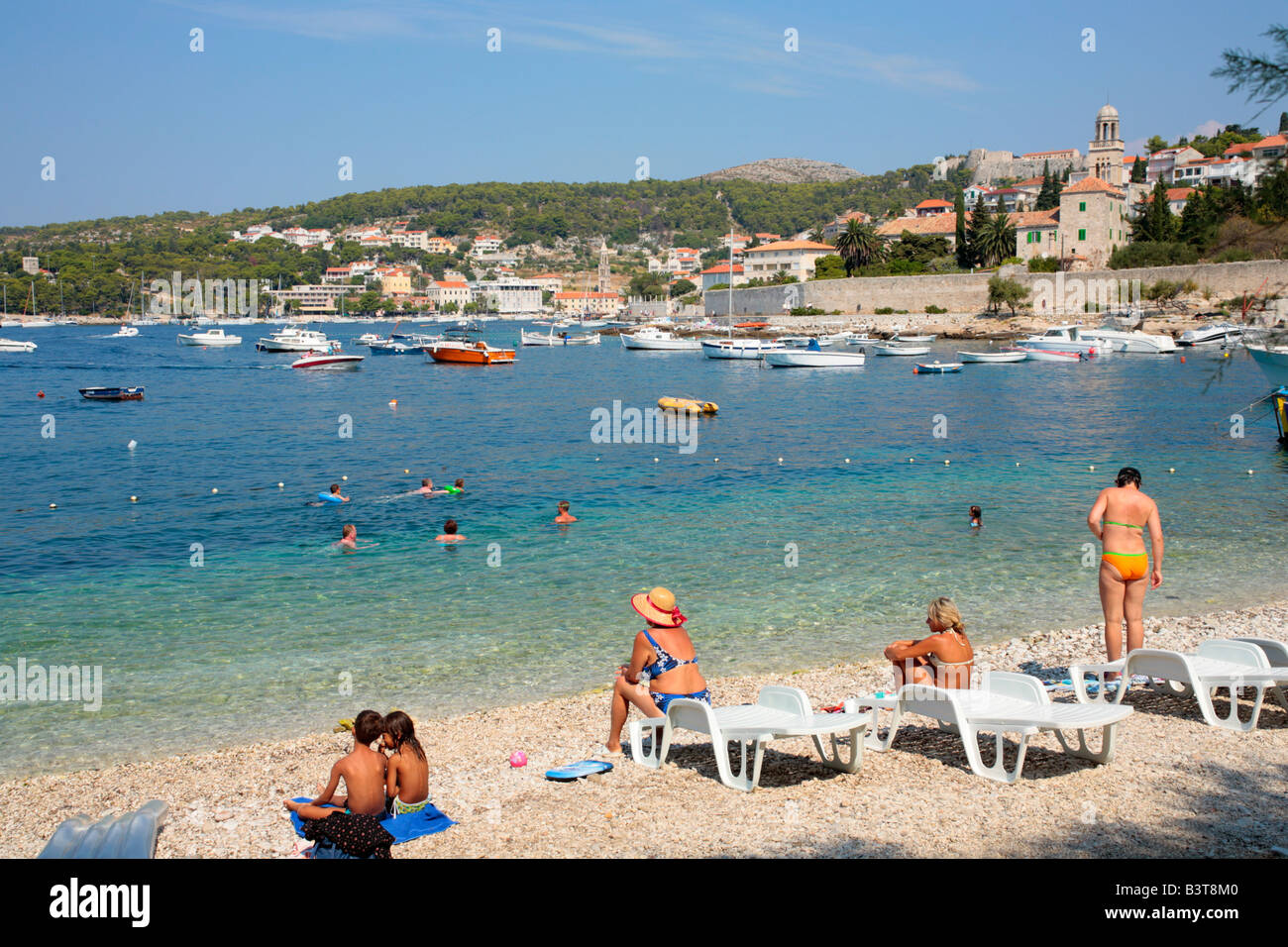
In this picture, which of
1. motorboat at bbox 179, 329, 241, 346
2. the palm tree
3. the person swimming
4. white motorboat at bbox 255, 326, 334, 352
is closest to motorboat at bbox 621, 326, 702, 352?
white motorboat at bbox 255, 326, 334, 352

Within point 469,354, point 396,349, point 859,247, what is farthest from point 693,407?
point 859,247

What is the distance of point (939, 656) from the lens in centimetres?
614

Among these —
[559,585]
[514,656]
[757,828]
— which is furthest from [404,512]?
[757,828]

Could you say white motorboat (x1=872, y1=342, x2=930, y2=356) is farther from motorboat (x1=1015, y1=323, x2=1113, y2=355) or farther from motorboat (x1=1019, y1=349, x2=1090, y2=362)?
motorboat (x1=1019, y1=349, x2=1090, y2=362)

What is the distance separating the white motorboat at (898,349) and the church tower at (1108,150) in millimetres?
49878

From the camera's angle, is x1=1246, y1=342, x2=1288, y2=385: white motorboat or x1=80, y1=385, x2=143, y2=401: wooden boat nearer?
x1=1246, y1=342, x2=1288, y2=385: white motorboat

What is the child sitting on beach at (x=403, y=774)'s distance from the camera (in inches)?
216

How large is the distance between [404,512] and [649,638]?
42.4ft

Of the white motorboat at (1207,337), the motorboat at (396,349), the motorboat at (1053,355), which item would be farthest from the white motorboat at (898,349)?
the motorboat at (396,349)

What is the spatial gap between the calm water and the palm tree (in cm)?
6047

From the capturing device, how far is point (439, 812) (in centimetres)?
559

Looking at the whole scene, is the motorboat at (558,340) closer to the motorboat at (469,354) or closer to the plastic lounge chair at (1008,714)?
the motorboat at (469,354)

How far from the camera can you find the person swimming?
7.23 meters
